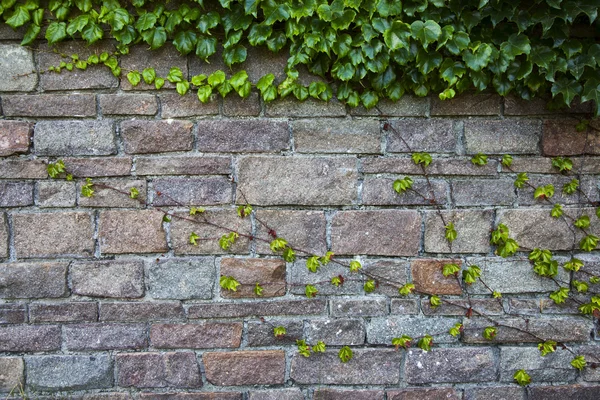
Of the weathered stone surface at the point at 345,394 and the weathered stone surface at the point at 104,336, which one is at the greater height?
the weathered stone surface at the point at 104,336

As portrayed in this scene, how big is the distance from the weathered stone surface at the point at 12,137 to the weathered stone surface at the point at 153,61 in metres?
0.47

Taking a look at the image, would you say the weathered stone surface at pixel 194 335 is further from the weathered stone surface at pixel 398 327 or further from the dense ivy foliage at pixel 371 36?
the dense ivy foliage at pixel 371 36

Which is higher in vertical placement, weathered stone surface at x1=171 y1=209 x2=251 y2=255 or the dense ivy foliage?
the dense ivy foliage

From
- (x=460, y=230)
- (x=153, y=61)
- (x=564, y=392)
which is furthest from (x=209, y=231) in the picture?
(x=564, y=392)

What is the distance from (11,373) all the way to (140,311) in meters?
0.64

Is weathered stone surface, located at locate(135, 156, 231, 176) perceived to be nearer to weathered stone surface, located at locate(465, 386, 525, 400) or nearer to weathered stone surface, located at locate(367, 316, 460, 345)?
weathered stone surface, located at locate(367, 316, 460, 345)

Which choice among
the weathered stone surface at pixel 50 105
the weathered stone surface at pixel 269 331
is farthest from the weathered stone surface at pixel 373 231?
the weathered stone surface at pixel 50 105

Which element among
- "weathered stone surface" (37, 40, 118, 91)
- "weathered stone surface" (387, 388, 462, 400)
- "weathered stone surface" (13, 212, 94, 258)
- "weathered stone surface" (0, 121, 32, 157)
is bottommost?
"weathered stone surface" (387, 388, 462, 400)

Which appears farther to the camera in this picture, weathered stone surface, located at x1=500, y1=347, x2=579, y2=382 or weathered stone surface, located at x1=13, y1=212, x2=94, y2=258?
weathered stone surface, located at x1=500, y1=347, x2=579, y2=382

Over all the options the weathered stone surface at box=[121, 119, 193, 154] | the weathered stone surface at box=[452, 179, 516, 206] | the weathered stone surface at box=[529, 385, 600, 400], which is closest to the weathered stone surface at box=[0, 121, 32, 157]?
the weathered stone surface at box=[121, 119, 193, 154]

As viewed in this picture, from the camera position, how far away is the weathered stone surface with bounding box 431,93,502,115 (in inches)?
86.7

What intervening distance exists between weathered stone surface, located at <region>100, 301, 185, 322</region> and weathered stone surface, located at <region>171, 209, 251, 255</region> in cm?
25

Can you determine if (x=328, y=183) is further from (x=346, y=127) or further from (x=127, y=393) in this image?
(x=127, y=393)

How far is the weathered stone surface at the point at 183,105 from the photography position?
2.16 meters
